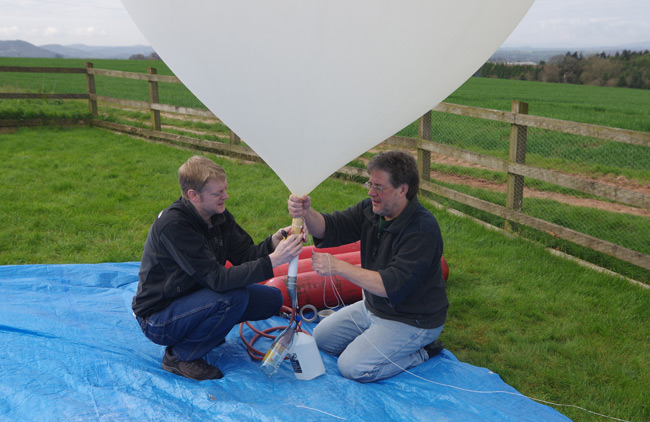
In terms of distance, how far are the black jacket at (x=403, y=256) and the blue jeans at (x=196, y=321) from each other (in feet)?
2.49

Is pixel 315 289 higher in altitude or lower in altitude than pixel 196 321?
lower

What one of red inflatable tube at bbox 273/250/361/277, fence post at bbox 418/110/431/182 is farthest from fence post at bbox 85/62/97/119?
red inflatable tube at bbox 273/250/361/277

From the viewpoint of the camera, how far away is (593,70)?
42875 mm

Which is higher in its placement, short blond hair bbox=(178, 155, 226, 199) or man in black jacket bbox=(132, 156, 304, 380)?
short blond hair bbox=(178, 155, 226, 199)

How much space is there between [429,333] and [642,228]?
4.25m

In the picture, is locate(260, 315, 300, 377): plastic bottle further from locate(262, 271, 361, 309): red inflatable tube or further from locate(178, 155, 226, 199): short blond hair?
locate(262, 271, 361, 309): red inflatable tube

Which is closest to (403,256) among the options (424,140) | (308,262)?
(308,262)

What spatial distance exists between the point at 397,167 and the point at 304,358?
3.81 feet

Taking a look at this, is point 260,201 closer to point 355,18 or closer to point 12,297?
point 12,297

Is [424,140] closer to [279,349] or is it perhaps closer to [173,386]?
[279,349]

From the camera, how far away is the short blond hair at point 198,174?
295 centimetres

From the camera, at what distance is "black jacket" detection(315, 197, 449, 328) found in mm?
3045

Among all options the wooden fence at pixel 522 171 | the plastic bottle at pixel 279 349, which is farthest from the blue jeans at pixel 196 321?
the wooden fence at pixel 522 171

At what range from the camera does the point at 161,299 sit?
308cm
